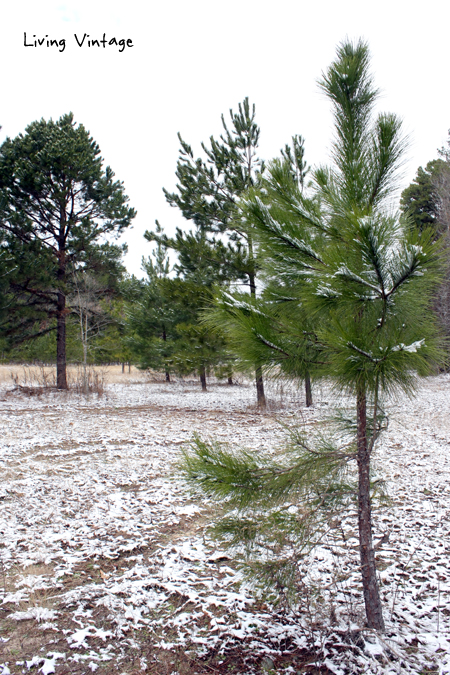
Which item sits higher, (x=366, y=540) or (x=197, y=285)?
(x=197, y=285)

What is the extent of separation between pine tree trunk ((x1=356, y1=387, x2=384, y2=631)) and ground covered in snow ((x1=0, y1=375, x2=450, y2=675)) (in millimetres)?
113

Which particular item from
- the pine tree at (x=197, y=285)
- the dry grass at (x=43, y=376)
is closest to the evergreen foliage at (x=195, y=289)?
the pine tree at (x=197, y=285)

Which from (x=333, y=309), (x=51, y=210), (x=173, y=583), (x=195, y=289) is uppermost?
(x=51, y=210)

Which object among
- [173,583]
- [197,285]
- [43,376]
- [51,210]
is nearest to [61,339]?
[43,376]

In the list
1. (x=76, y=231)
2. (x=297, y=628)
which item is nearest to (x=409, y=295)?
(x=297, y=628)

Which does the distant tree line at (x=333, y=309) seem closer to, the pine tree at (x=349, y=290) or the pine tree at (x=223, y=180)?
the pine tree at (x=349, y=290)

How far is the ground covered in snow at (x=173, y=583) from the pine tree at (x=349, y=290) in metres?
0.34

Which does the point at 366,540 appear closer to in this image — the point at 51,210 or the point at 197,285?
the point at 197,285

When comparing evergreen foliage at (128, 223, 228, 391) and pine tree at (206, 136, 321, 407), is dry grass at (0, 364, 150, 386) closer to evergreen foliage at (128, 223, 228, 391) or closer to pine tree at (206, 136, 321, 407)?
evergreen foliage at (128, 223, 228, 391)

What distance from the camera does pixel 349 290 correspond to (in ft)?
5.51

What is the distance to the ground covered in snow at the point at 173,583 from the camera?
7.18 feet

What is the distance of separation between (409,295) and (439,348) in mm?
306

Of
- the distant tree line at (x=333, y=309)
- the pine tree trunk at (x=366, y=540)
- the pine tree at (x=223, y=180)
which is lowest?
the pine tree trunk at (x=366, y=540)

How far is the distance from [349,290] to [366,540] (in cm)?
157
